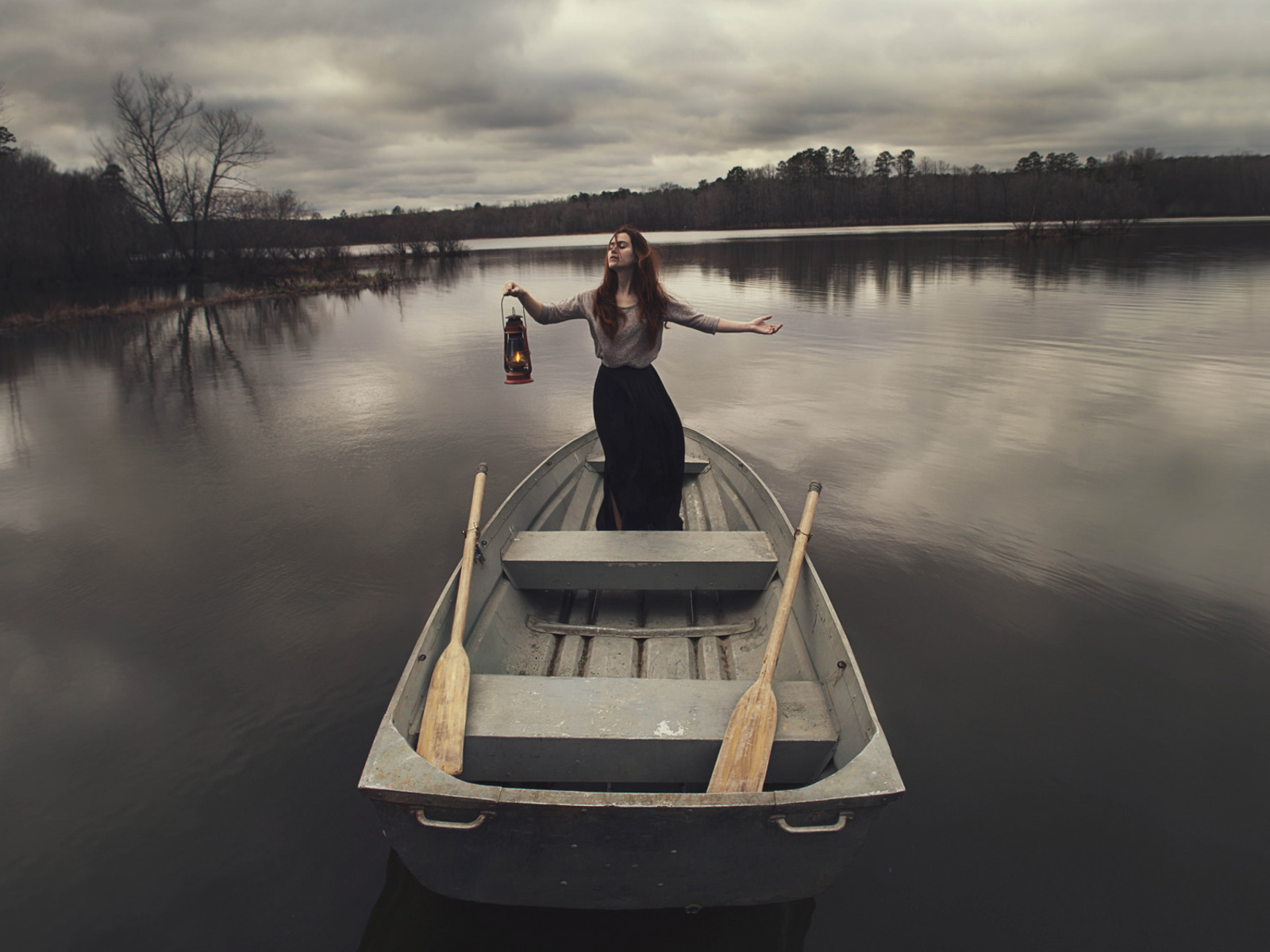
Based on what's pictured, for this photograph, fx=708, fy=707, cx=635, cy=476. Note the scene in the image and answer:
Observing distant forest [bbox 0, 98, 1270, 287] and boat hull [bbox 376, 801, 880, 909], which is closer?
boat hull [bbox 376, 801, 880, 909]

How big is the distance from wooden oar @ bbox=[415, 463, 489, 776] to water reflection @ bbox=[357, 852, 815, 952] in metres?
0.68

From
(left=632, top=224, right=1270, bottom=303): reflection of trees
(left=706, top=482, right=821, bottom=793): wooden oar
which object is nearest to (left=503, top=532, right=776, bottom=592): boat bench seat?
(left=706, top=482, right=821, bottom=793): wooden oar

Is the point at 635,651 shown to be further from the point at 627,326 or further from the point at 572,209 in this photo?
the point at 572,209

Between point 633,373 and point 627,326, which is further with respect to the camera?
point 633,373

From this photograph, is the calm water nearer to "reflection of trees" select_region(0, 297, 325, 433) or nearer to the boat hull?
"reflection of trees" select_region(0, 297, 325, 433)

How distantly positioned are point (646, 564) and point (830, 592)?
187 cm

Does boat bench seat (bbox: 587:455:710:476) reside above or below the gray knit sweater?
below

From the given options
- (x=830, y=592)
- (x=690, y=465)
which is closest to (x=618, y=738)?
(x=830, y=592)

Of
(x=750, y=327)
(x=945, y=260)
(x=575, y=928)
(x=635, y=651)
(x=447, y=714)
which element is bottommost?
(x=575, y=928)

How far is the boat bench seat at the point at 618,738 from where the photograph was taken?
2504 millimetres

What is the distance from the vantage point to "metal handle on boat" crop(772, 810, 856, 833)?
2.03 meters

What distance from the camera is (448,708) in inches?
99.0

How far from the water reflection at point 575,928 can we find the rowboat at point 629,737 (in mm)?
435

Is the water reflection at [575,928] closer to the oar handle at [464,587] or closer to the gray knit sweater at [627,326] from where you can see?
the oar handle at [464,587]
